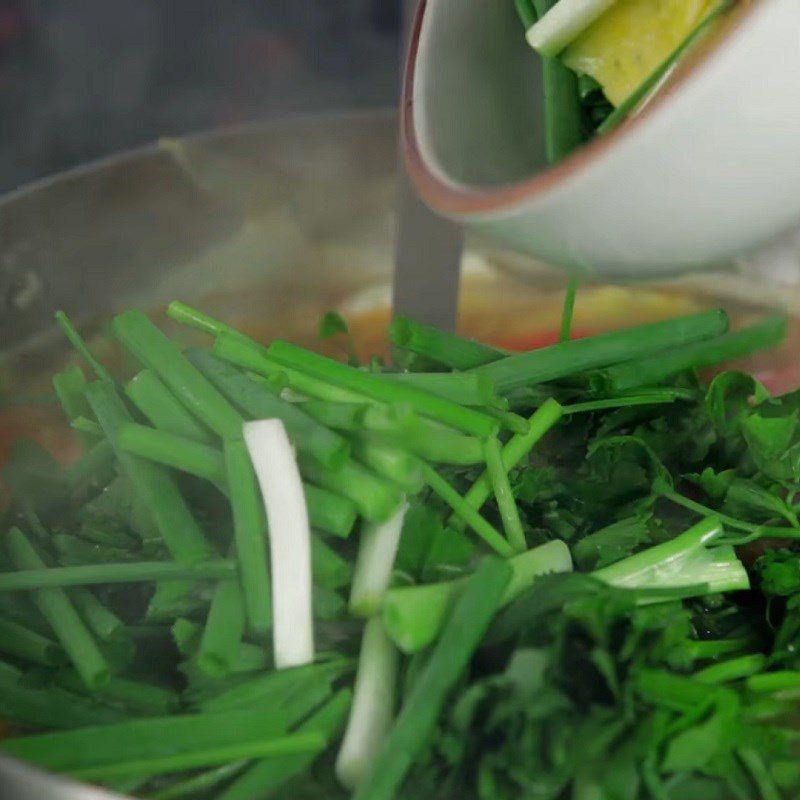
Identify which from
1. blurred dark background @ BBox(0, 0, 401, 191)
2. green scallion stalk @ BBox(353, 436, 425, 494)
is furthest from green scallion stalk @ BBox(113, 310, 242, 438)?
blurred dark background @ BBox(0, 0, 401, 191)

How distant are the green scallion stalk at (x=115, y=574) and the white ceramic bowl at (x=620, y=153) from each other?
1.07 ft

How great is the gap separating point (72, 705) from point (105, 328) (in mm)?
649

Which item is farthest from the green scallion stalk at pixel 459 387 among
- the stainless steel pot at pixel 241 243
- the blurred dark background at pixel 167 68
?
the blurred dark background at pixel 167 68

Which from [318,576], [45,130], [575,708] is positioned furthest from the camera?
[45,130]

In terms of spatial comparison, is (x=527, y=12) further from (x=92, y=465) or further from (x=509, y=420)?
(x=92, y=465)

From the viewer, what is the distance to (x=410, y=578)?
0.83 meters

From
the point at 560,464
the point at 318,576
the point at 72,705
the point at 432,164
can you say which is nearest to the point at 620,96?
the point at 432,164

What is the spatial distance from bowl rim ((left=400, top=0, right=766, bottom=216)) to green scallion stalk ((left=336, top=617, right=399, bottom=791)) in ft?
1.05

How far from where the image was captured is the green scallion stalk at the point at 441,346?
3.31ft

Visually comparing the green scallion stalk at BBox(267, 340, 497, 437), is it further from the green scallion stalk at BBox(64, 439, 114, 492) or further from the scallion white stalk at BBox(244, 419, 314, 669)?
the green scallion stalk at BBox(64, 439, 114, 492)

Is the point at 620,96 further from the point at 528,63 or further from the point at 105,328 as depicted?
the point at 105,328

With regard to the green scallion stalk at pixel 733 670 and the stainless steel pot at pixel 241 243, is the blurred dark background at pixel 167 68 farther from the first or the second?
the green scallion stalk at pixel 733 670

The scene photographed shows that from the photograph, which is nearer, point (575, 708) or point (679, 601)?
point (575, 708)

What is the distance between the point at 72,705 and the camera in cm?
78
